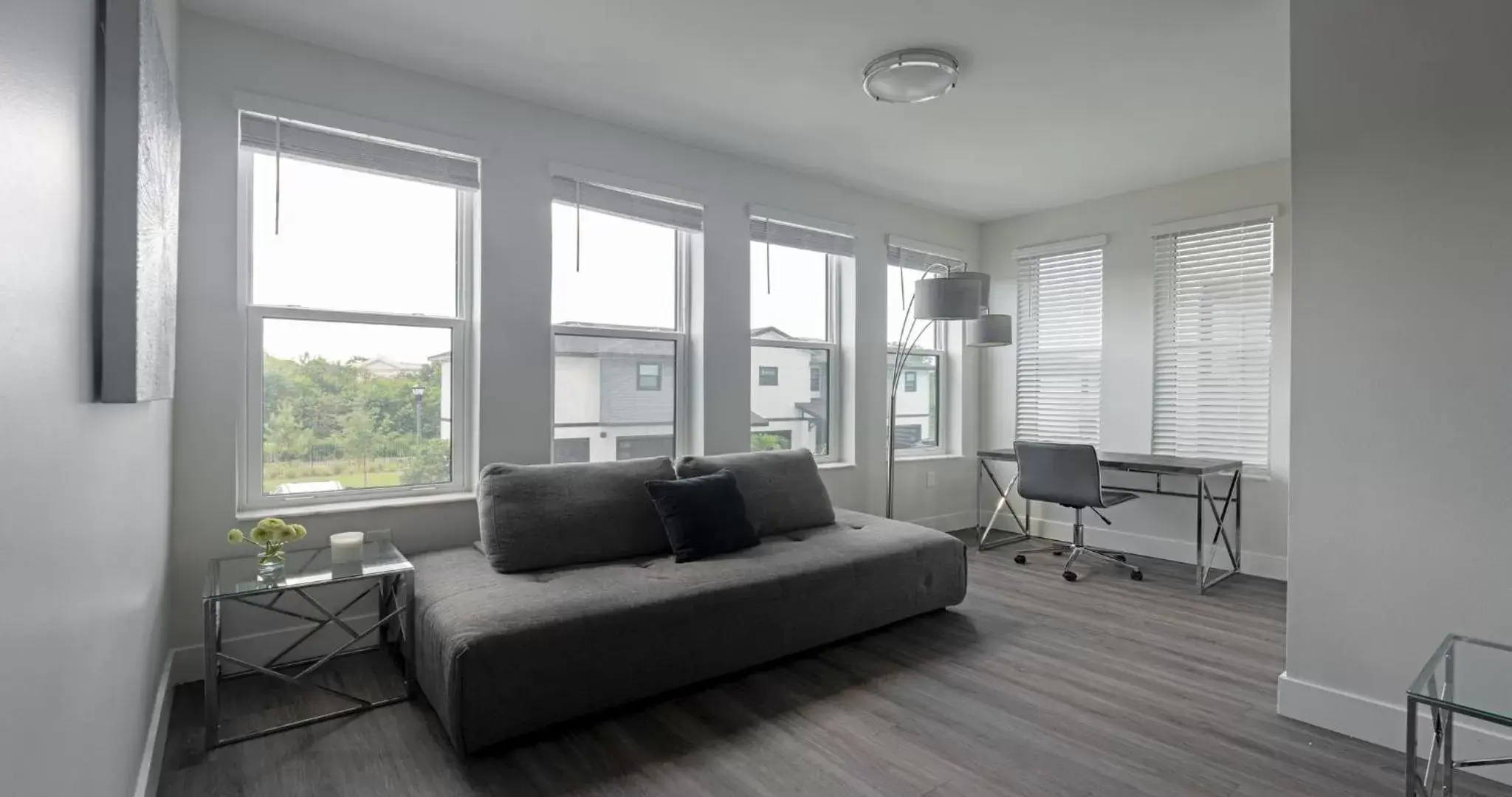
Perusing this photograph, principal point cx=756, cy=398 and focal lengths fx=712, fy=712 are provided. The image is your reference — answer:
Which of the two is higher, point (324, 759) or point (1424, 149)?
point (1424, 149)

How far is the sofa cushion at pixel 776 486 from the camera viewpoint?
3.63 meters

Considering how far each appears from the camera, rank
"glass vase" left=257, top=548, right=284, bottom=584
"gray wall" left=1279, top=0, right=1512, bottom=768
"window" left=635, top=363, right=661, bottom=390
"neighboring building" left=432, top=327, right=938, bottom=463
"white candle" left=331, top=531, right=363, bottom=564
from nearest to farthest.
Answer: "gray wall" left=1279, top=0, right=1512, bottom=768 → "glass vase" left=257, top=548, right=284, bottom=584 → "white candle" left=331, top=531, right=363, bottom=564 → "neighboring building" left=432, top=327, right=938, bottom=463 → "window" left=635, top=363, right=661, bottom=390

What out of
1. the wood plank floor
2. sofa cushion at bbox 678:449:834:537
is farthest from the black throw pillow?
the wood plank floor

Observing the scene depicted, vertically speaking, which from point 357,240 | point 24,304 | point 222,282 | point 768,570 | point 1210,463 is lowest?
point 768,570

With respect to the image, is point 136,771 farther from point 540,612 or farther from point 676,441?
point 676,441

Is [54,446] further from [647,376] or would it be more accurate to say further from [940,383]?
[940,383]

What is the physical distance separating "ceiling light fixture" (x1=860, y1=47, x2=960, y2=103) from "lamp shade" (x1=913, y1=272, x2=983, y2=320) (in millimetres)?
952

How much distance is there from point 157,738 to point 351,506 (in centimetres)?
108

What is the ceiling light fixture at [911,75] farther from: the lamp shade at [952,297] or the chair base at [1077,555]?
the chair base at [1077,555]

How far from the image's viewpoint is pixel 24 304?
84 centimetres

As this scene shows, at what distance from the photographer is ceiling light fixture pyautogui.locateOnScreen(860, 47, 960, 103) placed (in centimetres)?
298

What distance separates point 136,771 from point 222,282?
5.81ft

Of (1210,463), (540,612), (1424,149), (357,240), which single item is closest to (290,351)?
(357,240)

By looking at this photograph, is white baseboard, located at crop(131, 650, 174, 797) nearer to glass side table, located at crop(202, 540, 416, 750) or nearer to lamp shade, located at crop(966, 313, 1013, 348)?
→ glass side table, located at crop(202, 540, 416, 750)
